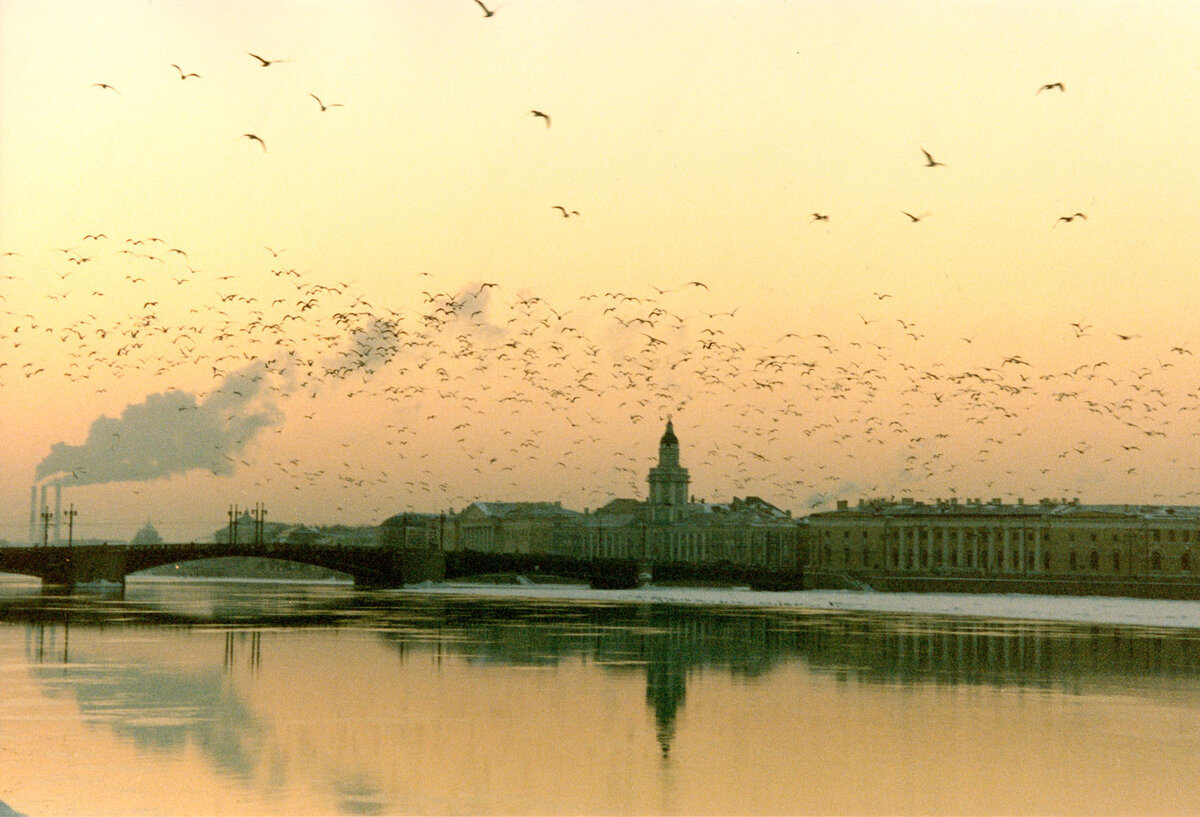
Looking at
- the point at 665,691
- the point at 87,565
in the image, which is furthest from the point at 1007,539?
the point at 665,691

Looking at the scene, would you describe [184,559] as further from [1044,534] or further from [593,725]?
[593,725]

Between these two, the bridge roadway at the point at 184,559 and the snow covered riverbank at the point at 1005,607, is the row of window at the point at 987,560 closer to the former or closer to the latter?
the snow covered riverbank at the point at 1005,607

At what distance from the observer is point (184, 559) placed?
370 feet

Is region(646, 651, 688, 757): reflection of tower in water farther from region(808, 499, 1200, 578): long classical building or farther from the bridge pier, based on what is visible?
region(808, 499, 1200, 578): long classical building

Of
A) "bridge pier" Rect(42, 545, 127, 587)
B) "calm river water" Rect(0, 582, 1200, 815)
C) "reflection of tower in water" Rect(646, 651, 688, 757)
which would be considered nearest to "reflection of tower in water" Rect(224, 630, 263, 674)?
"calm river water" Rect(0, 582, 1200, 815)

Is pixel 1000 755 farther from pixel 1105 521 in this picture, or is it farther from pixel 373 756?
pixel 1105 521

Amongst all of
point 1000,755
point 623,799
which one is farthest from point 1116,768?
point 623,799

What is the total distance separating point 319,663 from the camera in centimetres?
4216

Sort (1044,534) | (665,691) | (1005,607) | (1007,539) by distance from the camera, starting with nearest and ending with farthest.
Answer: (665,691) → (1005,607) → (1044,534) → (1007,539)

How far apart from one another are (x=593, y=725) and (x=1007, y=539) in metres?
132

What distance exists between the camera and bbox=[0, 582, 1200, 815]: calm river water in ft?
67.5

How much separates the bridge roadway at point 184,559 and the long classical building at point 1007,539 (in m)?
48.9

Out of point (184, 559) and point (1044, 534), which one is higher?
point (1044, 534)

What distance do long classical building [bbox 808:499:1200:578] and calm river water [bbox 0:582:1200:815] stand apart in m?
93.5
